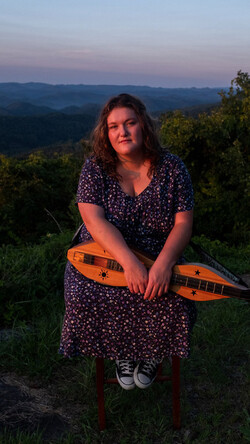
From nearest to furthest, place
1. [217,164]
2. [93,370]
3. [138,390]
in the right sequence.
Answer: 1. [138,390]
2. [93,370]
3. [217,164]

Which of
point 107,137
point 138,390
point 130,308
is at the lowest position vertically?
point 138,390

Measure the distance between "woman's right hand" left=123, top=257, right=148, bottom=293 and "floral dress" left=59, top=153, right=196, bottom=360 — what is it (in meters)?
→ 0.07

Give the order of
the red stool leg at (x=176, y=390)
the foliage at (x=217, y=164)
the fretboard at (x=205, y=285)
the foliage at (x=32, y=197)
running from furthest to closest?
1. the foliage at (x=32, y=197)
2. the foliage at (x=217, y=164)
3. the red stool leg at (x=176, y=390)
4. the fretboard at (x=205, y=285)

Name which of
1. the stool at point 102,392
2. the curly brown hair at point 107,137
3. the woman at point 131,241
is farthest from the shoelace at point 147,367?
the curly brown hair at point 107,137

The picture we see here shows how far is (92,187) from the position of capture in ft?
7.57

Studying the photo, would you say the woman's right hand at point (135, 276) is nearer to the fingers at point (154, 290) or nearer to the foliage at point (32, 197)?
the fingers at point (154, 290)

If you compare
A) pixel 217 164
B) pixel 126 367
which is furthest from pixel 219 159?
pixel 126 367

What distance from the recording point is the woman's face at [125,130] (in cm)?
227

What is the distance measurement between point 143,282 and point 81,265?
0.36m

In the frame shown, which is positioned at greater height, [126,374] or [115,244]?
[115,244]

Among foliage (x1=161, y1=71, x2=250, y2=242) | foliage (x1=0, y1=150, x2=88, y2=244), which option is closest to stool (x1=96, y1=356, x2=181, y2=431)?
foliage (x1=161, y1=71, x2=250, y2=242)

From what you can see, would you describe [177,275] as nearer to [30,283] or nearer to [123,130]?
[123,130]

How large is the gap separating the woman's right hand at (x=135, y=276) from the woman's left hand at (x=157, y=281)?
3cm

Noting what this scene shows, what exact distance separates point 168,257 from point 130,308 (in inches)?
12.7
